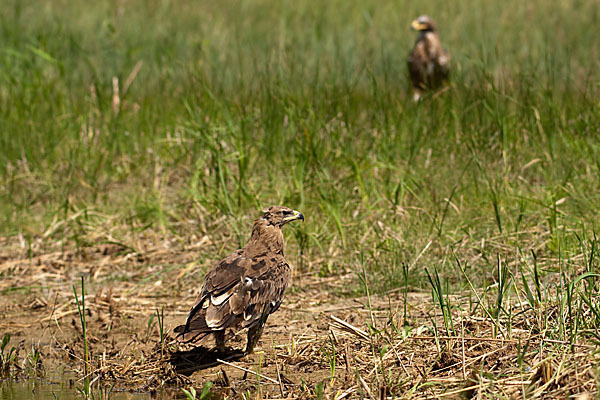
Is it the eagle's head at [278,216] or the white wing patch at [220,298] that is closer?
the white wing patch at [220,298]

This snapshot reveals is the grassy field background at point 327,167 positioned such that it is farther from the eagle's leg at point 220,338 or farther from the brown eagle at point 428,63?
the eagle's leg at point 220,338

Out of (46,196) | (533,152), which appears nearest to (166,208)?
(46,196)

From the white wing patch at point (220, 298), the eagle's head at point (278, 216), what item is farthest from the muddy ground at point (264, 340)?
the eagle's head at point (278, 216)

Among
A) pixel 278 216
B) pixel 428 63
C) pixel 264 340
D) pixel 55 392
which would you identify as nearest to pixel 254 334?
pixel 264 340

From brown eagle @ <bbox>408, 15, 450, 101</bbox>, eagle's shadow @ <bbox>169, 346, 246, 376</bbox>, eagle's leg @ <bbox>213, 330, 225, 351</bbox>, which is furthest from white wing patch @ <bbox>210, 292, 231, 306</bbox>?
brown eagle @ <bbox>408, 15, 450, 101</bbox>

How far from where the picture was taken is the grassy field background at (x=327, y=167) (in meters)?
5.45

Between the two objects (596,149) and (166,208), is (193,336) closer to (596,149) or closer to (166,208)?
(166,208)

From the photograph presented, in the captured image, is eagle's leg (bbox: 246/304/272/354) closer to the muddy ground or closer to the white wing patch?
the muddy ground

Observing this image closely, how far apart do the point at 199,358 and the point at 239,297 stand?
17.9 inches

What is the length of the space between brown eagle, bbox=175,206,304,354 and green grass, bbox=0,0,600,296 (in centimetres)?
55

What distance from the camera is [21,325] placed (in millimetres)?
5078

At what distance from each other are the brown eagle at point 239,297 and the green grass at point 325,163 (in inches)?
21.7

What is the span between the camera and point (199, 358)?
442 centimetres

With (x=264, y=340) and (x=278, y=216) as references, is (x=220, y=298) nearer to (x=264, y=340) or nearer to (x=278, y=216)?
(x=264, y=340)
